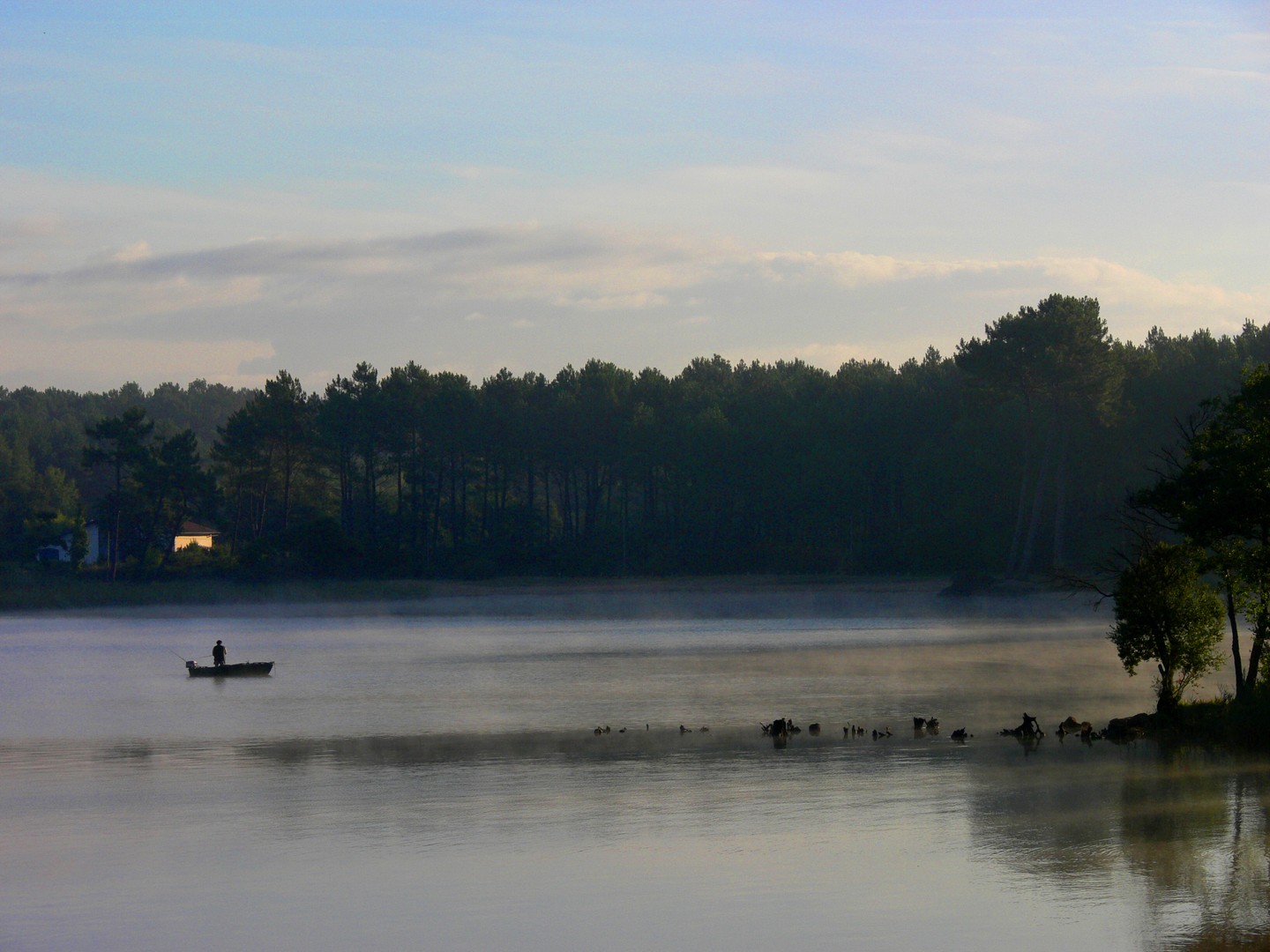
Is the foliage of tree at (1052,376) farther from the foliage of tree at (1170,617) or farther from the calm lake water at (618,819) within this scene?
the foliage of tree at (1170,617)

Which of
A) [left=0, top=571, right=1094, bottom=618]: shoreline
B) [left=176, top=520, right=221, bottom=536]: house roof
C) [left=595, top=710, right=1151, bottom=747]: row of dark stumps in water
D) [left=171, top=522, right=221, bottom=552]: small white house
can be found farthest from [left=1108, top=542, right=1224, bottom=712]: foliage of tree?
[left=176, top=520, right=221, bottom=536]: house roof

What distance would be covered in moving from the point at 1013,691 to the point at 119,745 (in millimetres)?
24211

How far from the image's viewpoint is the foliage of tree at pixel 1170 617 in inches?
1261

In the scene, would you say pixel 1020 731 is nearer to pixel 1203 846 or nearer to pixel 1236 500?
pixel 1236 500

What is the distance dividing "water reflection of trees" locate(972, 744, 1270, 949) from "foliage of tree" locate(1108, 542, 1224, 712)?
3065 mm

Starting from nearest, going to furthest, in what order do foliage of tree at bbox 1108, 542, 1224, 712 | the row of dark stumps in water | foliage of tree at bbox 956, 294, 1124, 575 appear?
the row of dark stumps in water < foliage of tree at bbox 1108, 542, 1224, 712 < foliage of tree at bbox 956, 294, 1124, 575

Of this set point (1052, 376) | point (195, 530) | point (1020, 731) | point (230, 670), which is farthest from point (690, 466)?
point (1020, 731)

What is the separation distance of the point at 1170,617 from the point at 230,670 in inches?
1353

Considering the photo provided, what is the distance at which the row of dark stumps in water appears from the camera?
3173cm

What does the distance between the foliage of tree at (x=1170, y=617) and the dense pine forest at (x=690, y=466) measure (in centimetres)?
7162

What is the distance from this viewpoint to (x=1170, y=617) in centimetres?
3209

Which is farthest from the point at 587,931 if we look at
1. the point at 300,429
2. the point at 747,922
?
the point at 300,429

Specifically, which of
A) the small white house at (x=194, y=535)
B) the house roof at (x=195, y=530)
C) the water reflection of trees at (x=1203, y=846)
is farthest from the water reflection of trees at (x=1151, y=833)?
the house roof at (x=195, y=530)

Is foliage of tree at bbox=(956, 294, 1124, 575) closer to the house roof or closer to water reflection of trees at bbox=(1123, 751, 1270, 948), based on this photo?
the house roof
